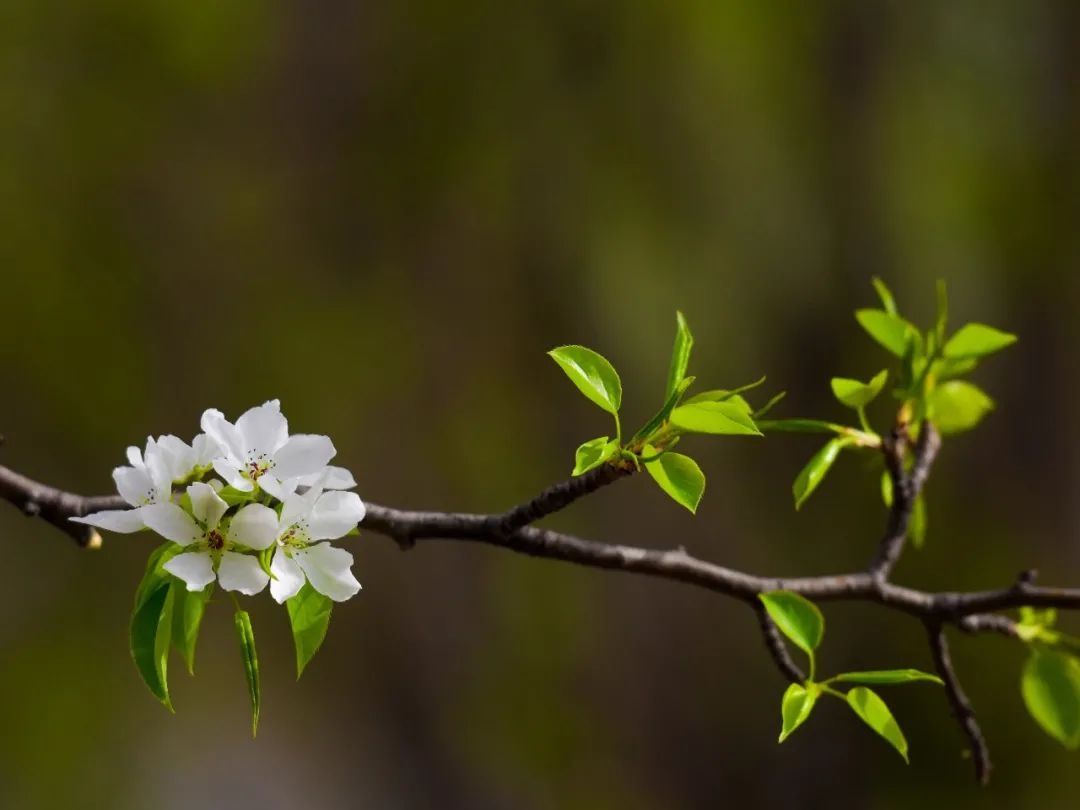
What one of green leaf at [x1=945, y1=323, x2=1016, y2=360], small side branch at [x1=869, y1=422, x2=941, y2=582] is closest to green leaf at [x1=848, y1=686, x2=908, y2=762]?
small side branch at [x1=869, y1=422, x2=941, y2=582]

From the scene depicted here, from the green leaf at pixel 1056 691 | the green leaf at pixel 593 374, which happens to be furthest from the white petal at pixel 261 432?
the green leaf at pixel 1056 691

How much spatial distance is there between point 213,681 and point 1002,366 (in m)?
1.30

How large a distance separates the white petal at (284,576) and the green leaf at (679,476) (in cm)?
14

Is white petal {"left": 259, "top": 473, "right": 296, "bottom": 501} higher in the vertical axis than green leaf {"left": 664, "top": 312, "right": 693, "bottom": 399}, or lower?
lower

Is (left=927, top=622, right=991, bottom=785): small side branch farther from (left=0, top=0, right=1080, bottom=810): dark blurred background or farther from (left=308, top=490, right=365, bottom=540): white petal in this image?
(left=0, top=0, right=1080, bottom=810): dark blurred background

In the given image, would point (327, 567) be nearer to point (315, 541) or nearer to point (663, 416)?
point (315, 541)

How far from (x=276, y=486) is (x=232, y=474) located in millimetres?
22

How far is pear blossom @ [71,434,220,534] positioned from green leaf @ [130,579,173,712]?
0.03 meters

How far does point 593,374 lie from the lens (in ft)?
1.51

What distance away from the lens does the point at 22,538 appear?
1.38 m

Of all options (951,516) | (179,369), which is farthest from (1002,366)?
(179,369)

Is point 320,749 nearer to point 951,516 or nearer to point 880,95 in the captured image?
point 951,516

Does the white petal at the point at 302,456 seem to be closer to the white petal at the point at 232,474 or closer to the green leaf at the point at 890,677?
the white petal at the point at 232,474

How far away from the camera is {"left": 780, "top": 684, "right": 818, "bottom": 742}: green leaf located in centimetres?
47
